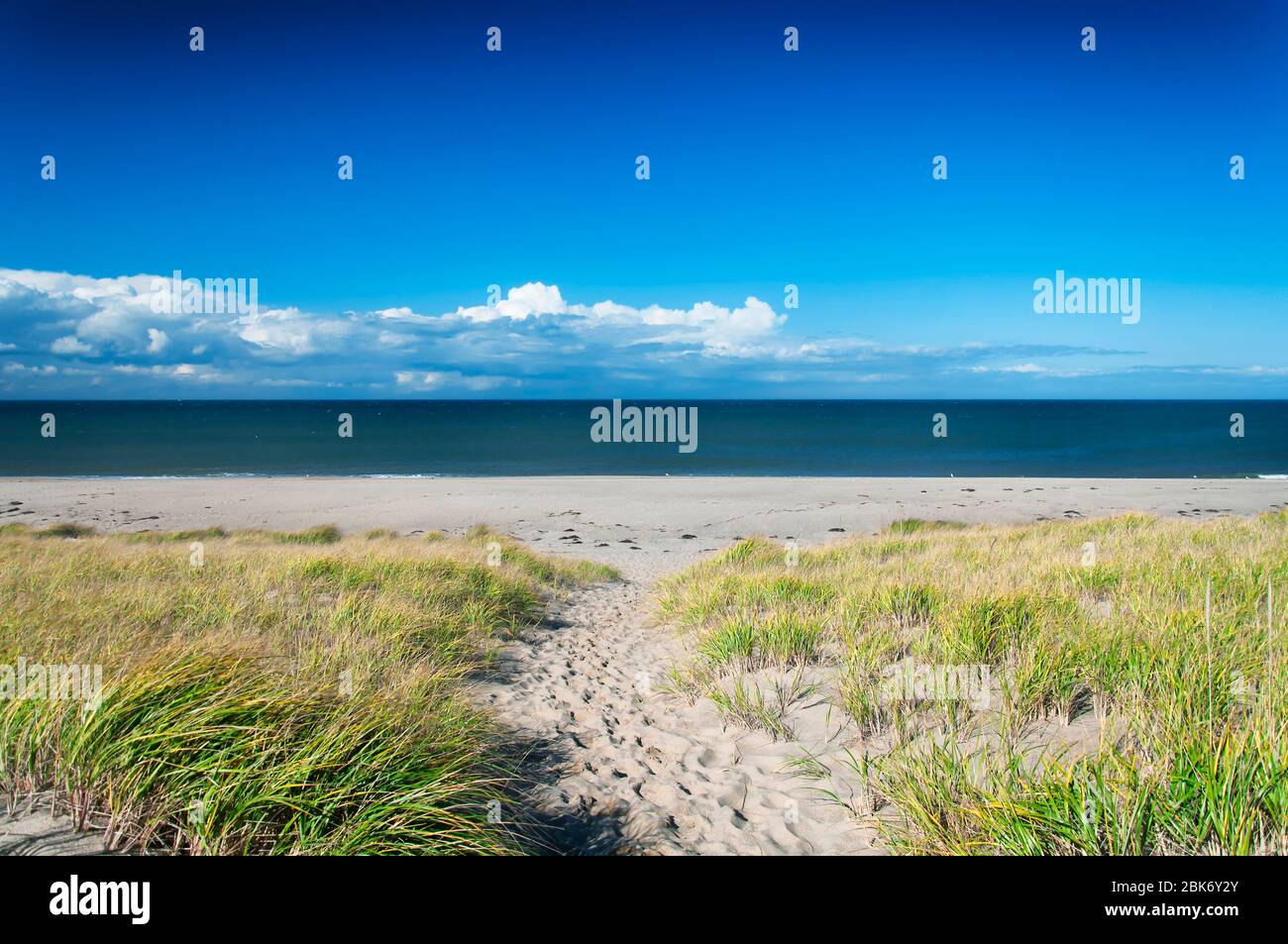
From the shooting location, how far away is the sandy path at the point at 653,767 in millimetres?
4047

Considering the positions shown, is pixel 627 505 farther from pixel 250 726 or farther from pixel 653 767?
pixel 250 726

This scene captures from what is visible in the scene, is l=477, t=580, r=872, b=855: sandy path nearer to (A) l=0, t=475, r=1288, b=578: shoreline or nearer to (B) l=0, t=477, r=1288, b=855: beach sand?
(B) l=0, t=477, r=1288, b=855: beach sand

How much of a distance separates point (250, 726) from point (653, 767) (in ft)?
8.74

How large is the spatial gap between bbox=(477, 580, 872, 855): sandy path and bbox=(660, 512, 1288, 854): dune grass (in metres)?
0.38

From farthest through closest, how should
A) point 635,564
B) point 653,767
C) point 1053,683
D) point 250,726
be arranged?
point 635,564 < point 653,767 < point 1053,683 < point 250,726

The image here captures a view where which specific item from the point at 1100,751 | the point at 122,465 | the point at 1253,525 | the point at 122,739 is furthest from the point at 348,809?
the point at 122,465

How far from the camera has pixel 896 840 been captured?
360cm

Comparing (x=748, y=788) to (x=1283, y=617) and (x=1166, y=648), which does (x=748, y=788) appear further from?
(x=1283, y=617)

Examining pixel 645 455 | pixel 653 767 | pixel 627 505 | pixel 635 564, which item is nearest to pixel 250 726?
pixel 653 767

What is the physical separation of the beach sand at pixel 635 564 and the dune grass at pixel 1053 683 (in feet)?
1.73

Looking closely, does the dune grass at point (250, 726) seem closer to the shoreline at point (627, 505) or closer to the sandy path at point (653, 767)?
the sandy path at point (653, 767)

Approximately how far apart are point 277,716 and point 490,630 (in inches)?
172

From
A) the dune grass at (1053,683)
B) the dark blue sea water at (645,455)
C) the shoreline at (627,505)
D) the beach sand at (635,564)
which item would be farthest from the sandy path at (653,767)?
the dark blue sea water at (645,455)

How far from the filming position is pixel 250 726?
12.0 feet
